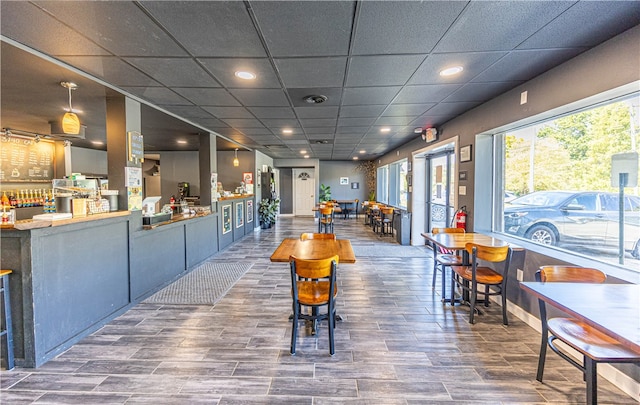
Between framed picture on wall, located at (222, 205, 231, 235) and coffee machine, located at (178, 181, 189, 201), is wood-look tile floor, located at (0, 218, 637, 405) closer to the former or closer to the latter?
framed picture on wall, located at (222, 205, 231, 235)

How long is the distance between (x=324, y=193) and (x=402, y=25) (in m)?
10.00

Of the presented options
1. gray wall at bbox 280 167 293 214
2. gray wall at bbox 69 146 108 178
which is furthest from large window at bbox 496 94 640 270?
gray wall at bbox 280 167 293 214

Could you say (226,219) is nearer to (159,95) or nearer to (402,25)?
(159,95)

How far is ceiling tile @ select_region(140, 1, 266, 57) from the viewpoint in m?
1.70

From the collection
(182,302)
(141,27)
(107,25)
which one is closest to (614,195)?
(141,27)

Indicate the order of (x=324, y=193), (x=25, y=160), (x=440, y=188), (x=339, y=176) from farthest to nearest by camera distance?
(x=339, y=176), (x=324, y=193), (x=440, y=188), (x=25, y=160)

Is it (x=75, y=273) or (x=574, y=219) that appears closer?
(x=75, y=273)

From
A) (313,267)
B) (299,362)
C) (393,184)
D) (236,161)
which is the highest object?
(236,161)

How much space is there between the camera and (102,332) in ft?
8.89

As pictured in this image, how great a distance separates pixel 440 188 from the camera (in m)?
6.25

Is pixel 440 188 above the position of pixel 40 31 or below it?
below

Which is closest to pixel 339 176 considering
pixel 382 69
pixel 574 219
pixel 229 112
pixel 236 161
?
pixel 236 161

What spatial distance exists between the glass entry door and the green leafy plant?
5.55 meters

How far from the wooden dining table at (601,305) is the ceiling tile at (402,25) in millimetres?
1852
